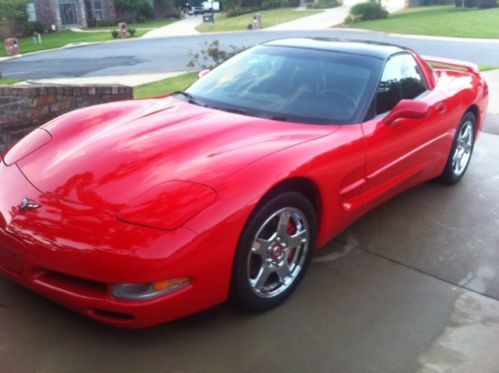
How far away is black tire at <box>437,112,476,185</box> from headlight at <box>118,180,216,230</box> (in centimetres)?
285

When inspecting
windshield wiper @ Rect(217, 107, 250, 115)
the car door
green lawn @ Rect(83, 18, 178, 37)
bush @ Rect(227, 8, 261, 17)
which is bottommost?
the car door

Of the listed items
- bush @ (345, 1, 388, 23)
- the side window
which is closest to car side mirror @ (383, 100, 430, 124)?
the side window

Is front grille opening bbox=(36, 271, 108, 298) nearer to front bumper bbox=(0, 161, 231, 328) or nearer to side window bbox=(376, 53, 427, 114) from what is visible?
front bumper bbox=(0, 161, 231, 328)

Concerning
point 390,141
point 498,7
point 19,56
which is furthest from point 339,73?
point 498,7

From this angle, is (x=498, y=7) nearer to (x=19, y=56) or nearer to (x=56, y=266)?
(x=19, y=56)

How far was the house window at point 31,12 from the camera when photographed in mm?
39831

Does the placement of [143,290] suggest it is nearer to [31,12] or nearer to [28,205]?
[28,205]

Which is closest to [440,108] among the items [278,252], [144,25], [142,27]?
[278,252]

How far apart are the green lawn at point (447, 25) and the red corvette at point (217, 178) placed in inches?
871

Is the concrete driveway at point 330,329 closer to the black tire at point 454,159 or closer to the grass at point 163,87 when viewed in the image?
the black tire at point 454,159

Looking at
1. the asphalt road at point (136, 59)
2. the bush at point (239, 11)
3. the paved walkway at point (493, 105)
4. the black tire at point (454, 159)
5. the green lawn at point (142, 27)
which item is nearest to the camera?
the black tire at point (454, 159)

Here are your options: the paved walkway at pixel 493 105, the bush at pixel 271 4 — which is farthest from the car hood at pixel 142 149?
the bush at pixel 271 4

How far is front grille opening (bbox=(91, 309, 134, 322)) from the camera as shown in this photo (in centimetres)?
231

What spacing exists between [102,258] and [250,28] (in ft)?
109
